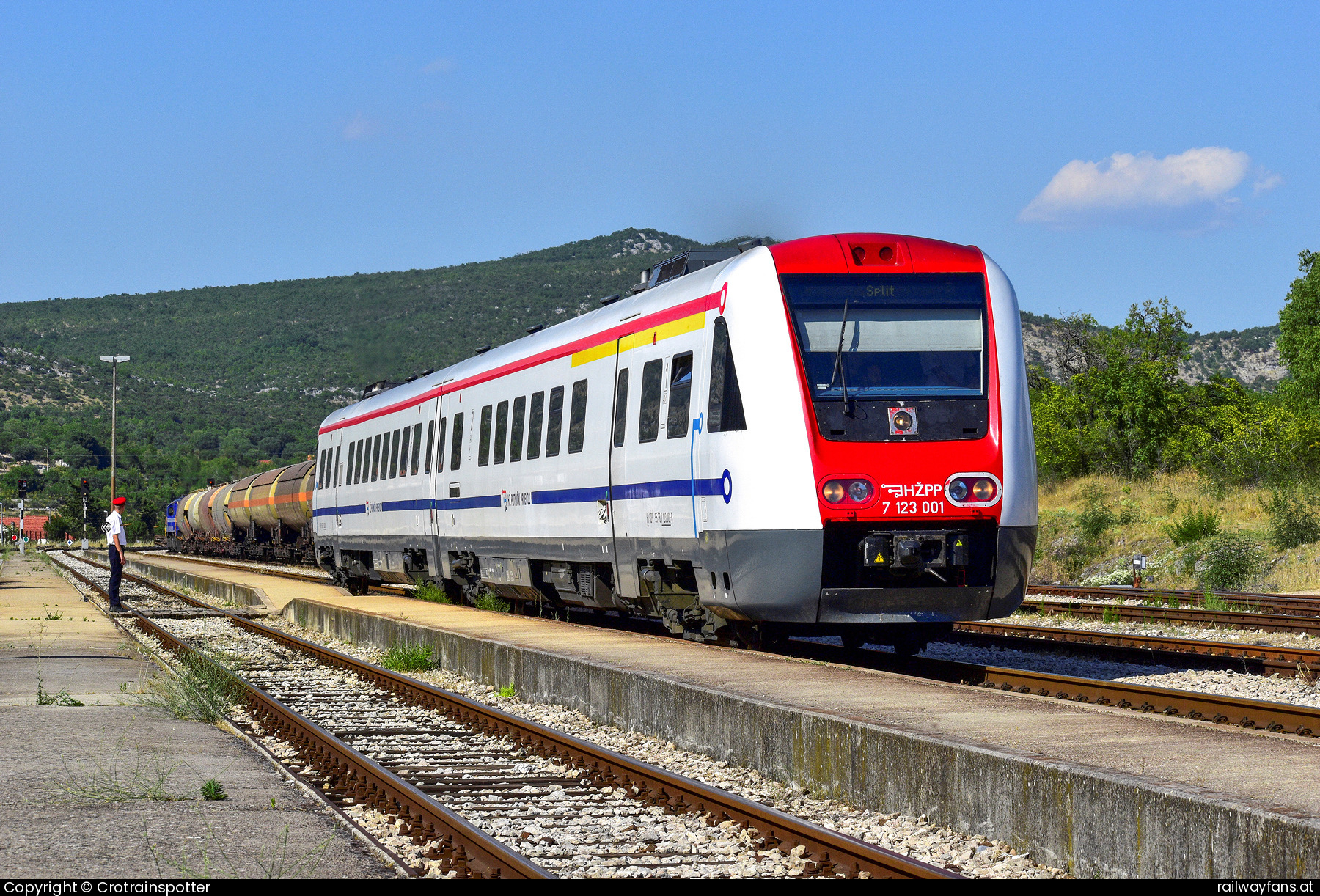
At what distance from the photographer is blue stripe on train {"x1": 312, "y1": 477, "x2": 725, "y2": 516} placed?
12.2 m

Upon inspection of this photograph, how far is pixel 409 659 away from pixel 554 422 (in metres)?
2.99

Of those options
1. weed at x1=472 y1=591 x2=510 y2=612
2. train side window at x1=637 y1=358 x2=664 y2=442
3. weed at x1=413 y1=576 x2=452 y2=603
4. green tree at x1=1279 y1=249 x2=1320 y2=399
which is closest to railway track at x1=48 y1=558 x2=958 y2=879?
train side window at x1=637 y1=358 x2=664 y2=442

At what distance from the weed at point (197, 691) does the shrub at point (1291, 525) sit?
18519 mm

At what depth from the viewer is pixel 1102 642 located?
16.0 meters

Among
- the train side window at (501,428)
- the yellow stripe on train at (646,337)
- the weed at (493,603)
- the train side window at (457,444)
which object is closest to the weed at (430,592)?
the weed at (493,603)

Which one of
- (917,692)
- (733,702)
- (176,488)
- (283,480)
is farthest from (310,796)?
(176,488)

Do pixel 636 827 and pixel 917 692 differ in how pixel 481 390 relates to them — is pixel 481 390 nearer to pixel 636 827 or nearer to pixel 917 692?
pixel 917 692

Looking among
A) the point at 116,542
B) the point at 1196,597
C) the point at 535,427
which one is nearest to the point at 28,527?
the point at 116,542

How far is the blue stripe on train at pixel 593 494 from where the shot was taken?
12.2 metres

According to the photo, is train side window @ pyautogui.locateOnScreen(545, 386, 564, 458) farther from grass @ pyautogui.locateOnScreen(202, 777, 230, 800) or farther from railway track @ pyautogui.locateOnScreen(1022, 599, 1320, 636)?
grass @ pyautogui.locateOnScreen(202, 777, 230, 800)

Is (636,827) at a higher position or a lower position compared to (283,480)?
lower

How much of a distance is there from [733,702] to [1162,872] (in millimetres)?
3633

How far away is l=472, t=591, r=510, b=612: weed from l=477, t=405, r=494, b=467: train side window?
7.03ft

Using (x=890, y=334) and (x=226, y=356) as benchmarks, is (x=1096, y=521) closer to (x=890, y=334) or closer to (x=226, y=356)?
(x=890, y=334)
